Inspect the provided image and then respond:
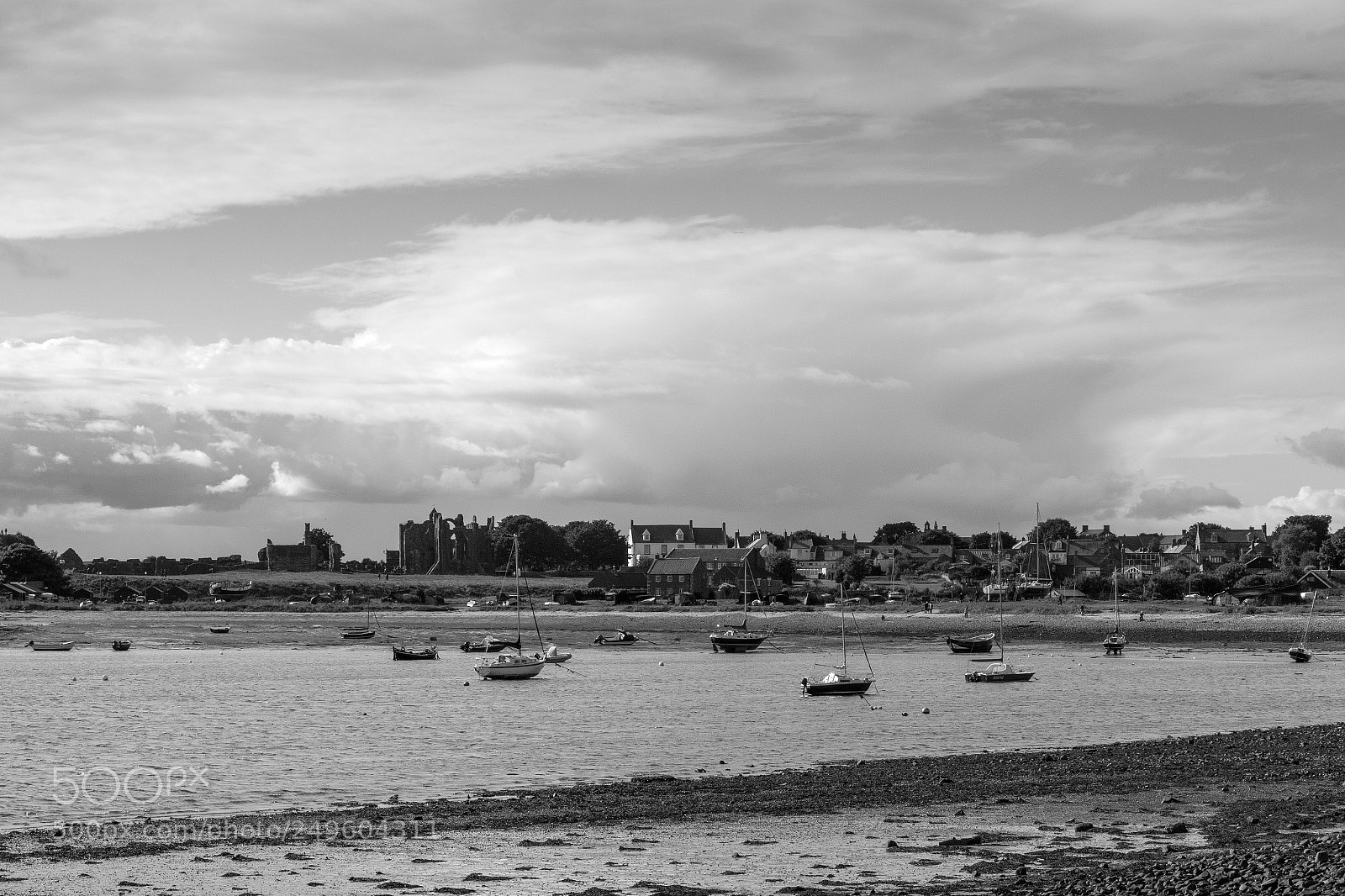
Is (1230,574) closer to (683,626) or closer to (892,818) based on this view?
(683,626)

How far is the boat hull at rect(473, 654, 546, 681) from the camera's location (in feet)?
245

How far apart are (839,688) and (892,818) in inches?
1339

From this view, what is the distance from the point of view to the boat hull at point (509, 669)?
74.8 m

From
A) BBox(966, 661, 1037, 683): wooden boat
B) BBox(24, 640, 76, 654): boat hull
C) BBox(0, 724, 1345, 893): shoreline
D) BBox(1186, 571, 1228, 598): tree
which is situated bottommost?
BBox(24, 640, 76, 654): boat hull

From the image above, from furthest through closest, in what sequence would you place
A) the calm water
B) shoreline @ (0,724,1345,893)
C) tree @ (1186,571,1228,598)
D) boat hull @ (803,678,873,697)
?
1. tree @ (1186,571,1228,598)
2. boat hull @ (803,678,873,697)
3. the calm water
4. shoreline @ (0,724,1345,893)

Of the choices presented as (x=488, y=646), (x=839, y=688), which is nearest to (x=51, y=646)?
(x=488, y=646)

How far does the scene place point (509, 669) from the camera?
74.8 m

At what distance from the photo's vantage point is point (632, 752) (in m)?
41.0

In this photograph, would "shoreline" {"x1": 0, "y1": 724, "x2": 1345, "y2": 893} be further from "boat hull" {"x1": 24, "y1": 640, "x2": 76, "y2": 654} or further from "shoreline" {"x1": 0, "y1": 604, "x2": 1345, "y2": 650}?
"boat hull" {"x1": 24, "y1": 640, "x2": 76, "y2": 654}

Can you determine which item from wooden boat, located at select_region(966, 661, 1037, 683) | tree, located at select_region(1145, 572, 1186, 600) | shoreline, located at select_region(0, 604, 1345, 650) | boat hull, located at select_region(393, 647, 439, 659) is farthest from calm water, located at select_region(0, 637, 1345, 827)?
tree, located at select_region(1145, 572, 1186, 600)

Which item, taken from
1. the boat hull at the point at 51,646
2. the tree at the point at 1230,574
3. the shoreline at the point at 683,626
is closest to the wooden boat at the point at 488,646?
the shoreline at the point at 683,626

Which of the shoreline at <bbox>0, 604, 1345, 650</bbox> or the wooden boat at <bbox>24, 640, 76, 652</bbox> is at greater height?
the wooden boat at <bbox>24, 640, 76, 652</bbox>

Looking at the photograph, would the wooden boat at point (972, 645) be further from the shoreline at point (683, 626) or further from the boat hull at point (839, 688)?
the boat hull at point (839, 688)

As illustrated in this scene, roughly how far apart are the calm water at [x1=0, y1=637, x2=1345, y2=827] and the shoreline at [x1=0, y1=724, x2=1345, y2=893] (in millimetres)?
3597
